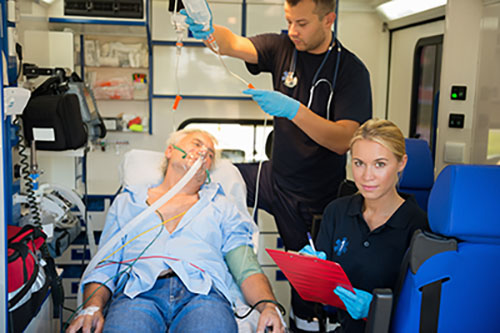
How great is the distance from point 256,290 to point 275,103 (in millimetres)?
800

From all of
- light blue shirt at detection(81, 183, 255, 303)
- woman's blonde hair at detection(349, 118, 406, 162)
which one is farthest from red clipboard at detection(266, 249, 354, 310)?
woman's blonde hair at detection(349, 118, 406, 162)

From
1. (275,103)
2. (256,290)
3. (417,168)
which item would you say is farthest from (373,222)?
(417,168)

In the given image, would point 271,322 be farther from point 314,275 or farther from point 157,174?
point 157,174

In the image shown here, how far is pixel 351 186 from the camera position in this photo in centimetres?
251

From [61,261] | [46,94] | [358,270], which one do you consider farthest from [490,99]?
[61,261]

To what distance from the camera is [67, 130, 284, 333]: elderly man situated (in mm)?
1891

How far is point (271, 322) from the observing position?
190 centimetres

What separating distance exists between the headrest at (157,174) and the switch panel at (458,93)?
1.41m

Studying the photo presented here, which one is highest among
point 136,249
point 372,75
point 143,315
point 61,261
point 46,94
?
point 372,75

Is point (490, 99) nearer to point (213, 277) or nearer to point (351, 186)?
point (351, 186)

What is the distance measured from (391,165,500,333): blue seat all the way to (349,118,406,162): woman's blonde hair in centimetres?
48

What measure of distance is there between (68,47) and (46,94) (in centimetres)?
89

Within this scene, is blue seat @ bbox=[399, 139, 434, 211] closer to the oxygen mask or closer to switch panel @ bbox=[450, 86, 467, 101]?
switch panel @ bbox=[450, 86, 467, 101]

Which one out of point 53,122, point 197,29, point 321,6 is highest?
point 321,6
